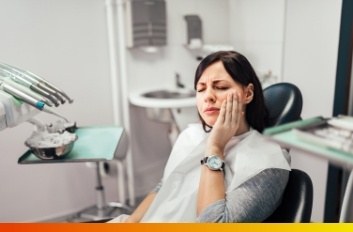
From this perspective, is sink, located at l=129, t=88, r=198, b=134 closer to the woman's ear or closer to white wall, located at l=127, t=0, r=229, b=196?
white wall, located at l=127, t=0, r=229, b=196

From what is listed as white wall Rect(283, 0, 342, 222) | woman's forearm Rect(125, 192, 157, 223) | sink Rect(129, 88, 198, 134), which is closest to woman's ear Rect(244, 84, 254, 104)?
white wall Rect(283, 0, 342, 222)

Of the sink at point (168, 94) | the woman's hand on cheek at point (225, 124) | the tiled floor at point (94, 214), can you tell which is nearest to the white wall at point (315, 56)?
the woman's hand on cheek at point (225, 124)

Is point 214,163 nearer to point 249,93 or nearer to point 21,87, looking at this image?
point 249,93

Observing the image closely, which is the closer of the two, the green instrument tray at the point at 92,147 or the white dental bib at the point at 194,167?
the white dental bib at the point at 194,167

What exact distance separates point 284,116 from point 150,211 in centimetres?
46

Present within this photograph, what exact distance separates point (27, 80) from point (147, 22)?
87 cm

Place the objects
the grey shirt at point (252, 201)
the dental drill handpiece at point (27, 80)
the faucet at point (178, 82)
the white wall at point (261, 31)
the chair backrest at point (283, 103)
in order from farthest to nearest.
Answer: the faucet at point (178, 82), the white wall at point (261, 31), the chair backrest at point (283, 103), the dental drill handpiece at point (27, 80), the grey shirt at point (252, 201)

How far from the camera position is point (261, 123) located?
92 centimetres

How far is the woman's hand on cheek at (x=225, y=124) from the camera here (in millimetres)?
799

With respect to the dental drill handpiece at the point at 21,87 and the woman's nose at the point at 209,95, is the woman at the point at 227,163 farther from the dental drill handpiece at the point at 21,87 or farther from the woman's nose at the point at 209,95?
the dental drill handpiece at the point at 21,87

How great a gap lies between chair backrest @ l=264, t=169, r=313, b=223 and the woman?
27 millimetres

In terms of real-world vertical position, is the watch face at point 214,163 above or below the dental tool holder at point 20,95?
below

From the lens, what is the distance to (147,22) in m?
1.62

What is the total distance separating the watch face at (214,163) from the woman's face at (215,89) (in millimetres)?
100
